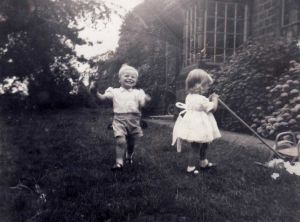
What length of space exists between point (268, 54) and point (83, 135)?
3595 millimetres

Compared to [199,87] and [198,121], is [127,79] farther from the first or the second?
[198,121]

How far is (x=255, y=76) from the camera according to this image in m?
7.66

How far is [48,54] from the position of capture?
650 inches

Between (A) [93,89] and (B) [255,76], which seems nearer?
(A) [93,89]

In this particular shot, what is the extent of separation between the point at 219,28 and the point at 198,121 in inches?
252

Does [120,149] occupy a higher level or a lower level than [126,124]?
lower

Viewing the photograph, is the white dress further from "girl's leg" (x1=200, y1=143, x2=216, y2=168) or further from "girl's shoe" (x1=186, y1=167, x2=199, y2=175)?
"girl's shoe" (x1=186, y1=167, x2=199, y2=175)

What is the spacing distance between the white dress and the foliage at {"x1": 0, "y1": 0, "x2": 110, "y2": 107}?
10277 mm

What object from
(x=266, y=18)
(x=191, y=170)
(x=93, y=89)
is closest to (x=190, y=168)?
(x=191, y=170)

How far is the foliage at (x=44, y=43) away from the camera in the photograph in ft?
48.0

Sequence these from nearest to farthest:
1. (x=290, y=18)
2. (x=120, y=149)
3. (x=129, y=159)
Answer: (x=120, y=149) < (x=129, y=159) < (x=290, y=18)

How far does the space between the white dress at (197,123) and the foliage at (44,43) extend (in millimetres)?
10277

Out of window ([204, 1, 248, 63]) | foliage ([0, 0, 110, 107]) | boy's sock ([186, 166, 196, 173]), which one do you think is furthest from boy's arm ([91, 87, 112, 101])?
foliage ([0, 0, 110, 107])

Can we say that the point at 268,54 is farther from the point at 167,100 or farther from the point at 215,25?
the point at 167,100
